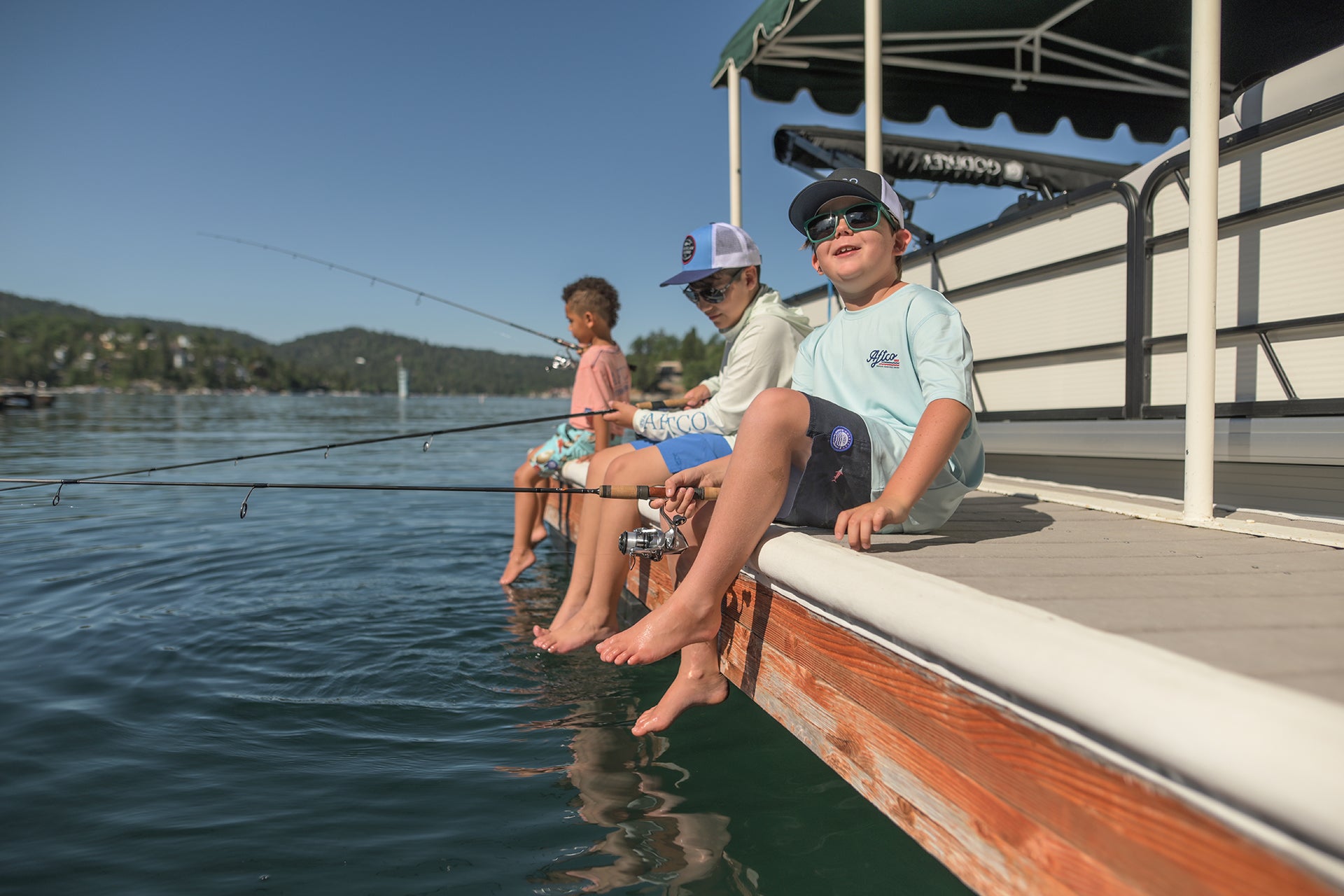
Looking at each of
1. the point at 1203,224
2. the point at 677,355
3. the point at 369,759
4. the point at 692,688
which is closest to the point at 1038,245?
the point at 1203,224

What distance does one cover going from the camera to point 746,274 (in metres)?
3.23

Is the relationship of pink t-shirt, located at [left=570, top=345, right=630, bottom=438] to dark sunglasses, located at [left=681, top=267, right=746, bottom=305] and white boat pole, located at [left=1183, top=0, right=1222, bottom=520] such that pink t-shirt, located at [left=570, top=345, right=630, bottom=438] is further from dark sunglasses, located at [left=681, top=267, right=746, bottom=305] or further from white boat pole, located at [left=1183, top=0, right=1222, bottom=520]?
white boat pole, located at [left=1183, top=0, right=1222, bottom=520]

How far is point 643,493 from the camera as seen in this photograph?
2.61 metres

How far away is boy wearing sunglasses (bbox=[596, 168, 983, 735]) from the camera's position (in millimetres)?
2074

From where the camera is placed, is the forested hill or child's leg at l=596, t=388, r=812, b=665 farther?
the forested hill

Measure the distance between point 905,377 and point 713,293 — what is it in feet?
3.46

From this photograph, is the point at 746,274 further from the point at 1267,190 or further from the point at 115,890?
the point at 115,890

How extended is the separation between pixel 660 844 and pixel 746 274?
207 cm

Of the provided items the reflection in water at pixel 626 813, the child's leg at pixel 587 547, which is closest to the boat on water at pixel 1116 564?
the child's leg at pixel 587 547

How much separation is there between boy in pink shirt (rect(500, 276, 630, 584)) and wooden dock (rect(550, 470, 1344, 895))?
104 inches

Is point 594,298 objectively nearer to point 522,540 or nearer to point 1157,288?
point 522,540

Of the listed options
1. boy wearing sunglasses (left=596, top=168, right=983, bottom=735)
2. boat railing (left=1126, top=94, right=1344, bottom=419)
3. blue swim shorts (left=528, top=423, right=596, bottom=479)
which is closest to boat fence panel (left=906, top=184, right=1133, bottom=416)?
boat railing (left=1126, top=94, right=1344, bottom=419)

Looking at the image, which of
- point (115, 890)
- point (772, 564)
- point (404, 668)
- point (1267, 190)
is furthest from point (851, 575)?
point (1267, 190)

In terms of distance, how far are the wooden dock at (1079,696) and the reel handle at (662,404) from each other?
1.69 m
